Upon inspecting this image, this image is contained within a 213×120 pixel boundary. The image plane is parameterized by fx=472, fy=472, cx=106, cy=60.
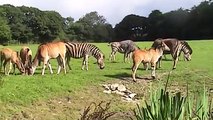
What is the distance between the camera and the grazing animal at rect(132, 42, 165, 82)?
2125 cm

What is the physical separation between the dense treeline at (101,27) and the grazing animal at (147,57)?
204 feet

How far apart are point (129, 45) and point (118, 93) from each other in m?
13.2

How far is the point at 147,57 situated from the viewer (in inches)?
852

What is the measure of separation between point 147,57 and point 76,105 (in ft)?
20.5

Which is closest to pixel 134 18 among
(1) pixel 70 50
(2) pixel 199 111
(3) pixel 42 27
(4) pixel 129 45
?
(3) pixel 42 27

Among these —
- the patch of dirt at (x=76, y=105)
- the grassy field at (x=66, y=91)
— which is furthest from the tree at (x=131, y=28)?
the patch of dirt at (x=76, y=105)

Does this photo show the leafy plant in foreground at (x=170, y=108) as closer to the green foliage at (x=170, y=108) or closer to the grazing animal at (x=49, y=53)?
the green foliage at (x=170, y=108)

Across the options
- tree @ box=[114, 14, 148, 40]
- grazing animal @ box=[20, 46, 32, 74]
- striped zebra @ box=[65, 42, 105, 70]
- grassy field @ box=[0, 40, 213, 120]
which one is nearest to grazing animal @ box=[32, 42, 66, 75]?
grazing animal @ box=[20, 46, 32, 74]

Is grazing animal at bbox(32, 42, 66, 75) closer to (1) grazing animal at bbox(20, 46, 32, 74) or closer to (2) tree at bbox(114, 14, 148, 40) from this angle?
(1) grazing animal at bbox(20, 46, 32, 74)

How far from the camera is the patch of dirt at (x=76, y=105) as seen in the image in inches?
581

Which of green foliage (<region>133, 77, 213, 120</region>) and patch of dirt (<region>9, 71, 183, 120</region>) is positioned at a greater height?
green foliage (<region>133, 77, 213, 120</region>)

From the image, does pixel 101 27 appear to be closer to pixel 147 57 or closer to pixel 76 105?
pixel 147 57

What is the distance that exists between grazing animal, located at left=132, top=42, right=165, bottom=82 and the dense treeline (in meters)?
62.1

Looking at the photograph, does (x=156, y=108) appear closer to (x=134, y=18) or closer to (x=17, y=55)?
(x=17, y=55)
